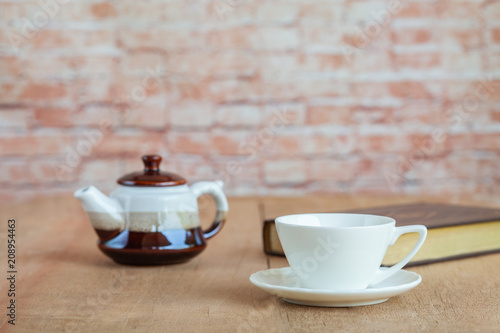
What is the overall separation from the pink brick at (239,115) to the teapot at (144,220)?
3.62ft

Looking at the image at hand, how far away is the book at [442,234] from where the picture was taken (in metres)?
0.88

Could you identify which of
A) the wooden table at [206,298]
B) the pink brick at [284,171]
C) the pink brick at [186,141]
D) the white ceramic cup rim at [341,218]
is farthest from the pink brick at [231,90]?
the white ceramic cup rim at [341,218]

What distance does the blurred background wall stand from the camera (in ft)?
6.55

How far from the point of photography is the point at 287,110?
2.02m

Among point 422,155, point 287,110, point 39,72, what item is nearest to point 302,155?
point 287,110

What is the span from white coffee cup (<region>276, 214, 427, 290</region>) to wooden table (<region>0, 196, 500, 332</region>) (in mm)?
33

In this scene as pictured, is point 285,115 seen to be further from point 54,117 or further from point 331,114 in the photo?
point 54,117

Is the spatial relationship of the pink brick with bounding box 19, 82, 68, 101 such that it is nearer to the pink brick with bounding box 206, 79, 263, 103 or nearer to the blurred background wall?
the blurred background wall

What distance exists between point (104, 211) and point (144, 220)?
0.19 feet

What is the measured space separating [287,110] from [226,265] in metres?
1.17

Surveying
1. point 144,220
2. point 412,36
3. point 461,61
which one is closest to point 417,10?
point 412,36

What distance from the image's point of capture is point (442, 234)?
0.91m

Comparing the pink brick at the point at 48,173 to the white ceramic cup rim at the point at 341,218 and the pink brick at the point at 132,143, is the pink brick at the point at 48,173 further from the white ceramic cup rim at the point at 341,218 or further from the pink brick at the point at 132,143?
the white ceramic cup rim at the point at 341,218

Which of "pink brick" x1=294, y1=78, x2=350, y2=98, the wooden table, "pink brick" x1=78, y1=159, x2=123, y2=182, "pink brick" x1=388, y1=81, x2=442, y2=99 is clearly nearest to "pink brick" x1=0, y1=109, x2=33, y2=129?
"pink brick" x1=78, y1=159, x2=123, y2=182
